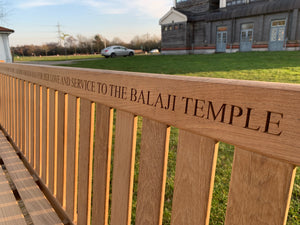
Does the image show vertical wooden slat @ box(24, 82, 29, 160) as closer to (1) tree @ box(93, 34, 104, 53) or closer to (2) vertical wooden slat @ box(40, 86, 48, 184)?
(2) vertical wooden slat @ box(40, 86, 48, 184)

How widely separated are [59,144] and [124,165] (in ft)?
2.50

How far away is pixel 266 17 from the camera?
Answer: 22.6 m

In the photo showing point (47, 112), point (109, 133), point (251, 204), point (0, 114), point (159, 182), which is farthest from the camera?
point (0, 114)

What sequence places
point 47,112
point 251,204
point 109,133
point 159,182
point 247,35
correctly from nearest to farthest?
Result: point 251,204 < point 159,182 < point 109,133 < point 47,112 < point 247,35

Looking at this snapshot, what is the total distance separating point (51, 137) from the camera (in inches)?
71.8

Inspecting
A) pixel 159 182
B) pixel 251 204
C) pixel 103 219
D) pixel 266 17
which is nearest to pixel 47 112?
pixel 103 219

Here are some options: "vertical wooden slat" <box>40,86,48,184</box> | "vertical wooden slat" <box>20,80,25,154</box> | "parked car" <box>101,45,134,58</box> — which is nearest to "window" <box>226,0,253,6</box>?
"parked car" <box>101,45,134,58</box>

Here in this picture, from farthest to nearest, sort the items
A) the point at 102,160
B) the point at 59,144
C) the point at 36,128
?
the point at 36,128, the point at 59,144, the point at 102,160

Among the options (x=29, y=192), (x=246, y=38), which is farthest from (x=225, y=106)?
(x=246, y=38)

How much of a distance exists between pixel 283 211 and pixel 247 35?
26266 mm

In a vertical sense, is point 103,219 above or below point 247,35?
below

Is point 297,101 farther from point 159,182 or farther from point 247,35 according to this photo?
point 247,35

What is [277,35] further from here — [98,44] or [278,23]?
[98,44]

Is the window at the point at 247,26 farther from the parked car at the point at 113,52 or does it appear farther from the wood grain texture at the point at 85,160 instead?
the wood grain texture at the point at 85,160
